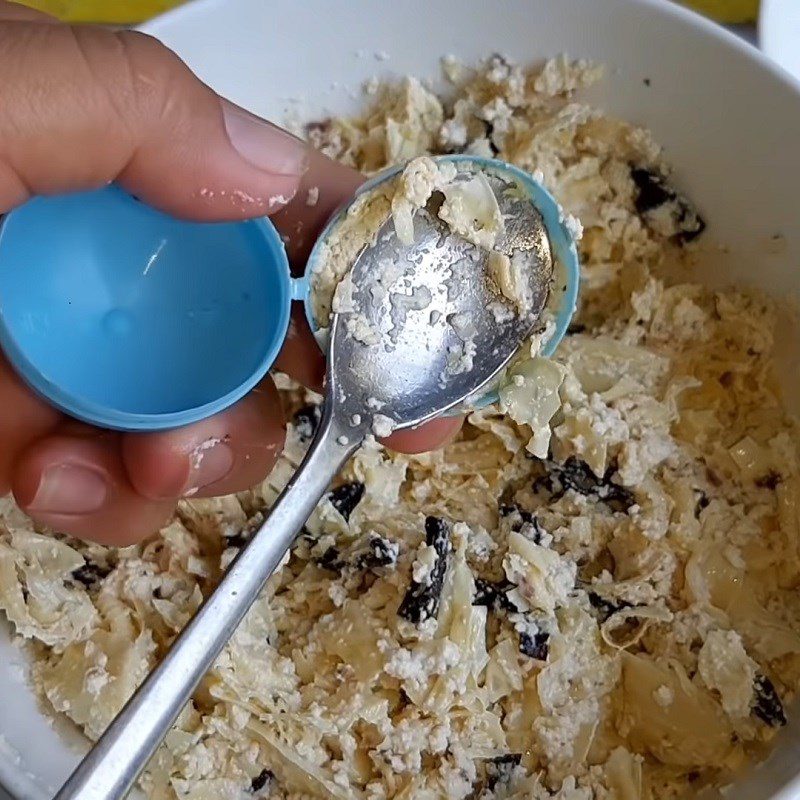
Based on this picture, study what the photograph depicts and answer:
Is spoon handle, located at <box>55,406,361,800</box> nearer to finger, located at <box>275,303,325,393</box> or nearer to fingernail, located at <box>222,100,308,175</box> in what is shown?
finger, located at <box>275,303,325,393</box>

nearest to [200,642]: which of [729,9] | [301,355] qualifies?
[301,355]

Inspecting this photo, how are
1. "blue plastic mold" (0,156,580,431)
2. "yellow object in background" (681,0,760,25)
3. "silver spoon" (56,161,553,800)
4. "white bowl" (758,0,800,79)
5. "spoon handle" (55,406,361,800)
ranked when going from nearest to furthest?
1. "spoon handle" (55,406,361,800)
2. "blue plastic mold" (0,156,580,431)
3. "silver spoon" (56,161,553,800)
4. "white bowl" (758,0,800,79)
5. "yellow object in background" (681,0,760,25)

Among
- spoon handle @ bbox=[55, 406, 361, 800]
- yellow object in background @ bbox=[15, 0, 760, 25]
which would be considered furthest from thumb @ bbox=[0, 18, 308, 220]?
yellow object in background @ bbox=[15, 0, 760, 25]

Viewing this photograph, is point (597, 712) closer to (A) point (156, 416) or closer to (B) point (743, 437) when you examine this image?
(B) point (743, 437)

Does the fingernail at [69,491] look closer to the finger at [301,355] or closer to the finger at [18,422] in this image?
the finger at [18,422]

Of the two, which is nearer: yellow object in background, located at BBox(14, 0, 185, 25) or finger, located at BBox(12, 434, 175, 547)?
finger, located at BBox(12, 434, 175, 547)
